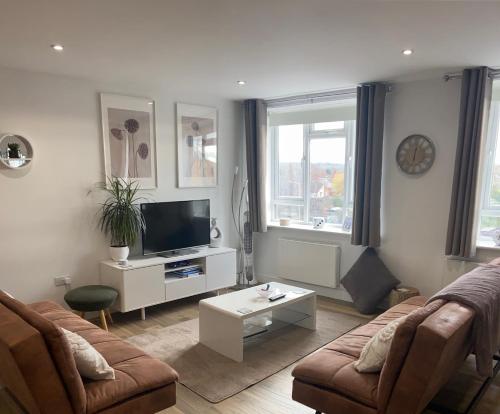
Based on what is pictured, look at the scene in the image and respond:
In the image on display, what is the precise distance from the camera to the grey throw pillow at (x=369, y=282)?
13.6 feet

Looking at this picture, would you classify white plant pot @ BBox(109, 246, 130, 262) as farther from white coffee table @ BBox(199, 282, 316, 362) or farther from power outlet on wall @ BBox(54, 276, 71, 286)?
white coffee table @ BBox(199, 282, 316, 362)

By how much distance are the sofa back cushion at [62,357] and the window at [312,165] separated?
3.61 metres

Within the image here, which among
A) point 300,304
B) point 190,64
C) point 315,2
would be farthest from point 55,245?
point 315,2

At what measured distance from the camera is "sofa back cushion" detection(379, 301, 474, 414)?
1.77 metres

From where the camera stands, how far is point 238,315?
10.2 ft

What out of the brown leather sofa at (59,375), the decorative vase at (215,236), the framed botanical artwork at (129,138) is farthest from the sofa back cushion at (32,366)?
the decorative vase at (215,236)

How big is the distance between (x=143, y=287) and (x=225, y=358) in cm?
125

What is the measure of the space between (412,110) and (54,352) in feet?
12.4

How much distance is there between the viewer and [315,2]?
2.17 meters

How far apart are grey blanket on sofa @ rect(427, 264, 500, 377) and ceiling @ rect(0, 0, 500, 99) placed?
1622 millimetres

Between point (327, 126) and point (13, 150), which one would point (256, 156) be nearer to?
point (327, 126)

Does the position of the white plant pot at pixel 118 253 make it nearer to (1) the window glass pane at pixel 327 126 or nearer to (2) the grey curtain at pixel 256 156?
(2) the grey curtain at pixel 256 156

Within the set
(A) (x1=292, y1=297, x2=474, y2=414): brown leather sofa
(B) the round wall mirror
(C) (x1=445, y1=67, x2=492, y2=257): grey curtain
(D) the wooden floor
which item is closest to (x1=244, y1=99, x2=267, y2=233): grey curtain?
(C) (x1=445, y1=67, x2=492, y2=257): grey curtain

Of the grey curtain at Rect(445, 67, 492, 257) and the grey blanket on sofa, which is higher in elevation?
the grey curtain at Rect(445, 67, 492, 257)
